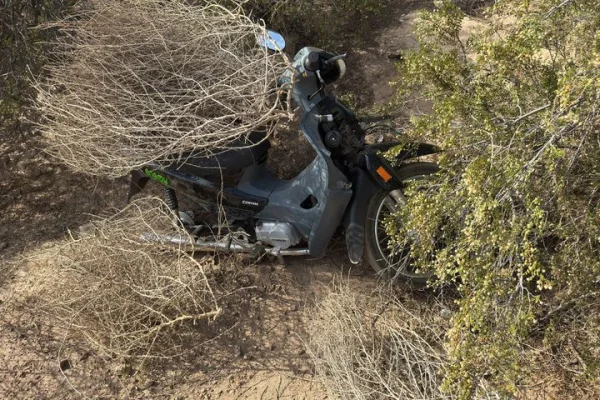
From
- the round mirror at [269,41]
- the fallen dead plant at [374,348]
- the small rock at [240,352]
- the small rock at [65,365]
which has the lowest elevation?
the small rock at [65,365]

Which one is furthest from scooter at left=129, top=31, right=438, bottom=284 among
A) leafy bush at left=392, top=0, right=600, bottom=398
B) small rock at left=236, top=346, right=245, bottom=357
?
small rock at left=236, top=346, right=245, bottom=357

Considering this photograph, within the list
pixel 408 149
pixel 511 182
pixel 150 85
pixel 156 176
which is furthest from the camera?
pixel 156 176

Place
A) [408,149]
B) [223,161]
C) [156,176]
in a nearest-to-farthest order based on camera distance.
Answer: [408,149]
[223,161]
[156,176]

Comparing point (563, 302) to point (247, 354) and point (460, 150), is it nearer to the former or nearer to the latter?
point (460, 150)

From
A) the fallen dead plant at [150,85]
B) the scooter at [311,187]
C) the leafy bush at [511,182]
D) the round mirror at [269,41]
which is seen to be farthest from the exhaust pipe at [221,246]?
the round mirror at [269,41]

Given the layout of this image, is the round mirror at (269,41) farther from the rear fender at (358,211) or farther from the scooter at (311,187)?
the rear fender at (358,211)

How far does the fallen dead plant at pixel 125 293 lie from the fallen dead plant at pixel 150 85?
0.51 meters

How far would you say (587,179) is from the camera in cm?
269

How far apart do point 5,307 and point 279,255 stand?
5.87 feet

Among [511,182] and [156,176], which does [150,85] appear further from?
[511,182]

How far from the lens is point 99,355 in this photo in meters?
3.33

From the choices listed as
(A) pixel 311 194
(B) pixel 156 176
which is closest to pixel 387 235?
(A) pixel 311 194

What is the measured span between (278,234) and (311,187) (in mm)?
359

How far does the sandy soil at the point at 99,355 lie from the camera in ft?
10.5
